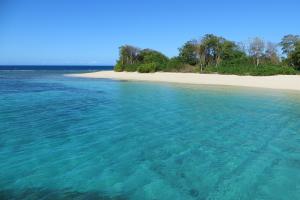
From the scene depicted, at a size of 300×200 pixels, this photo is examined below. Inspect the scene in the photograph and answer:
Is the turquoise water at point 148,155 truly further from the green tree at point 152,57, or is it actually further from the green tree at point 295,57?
the green tree at point 152,57

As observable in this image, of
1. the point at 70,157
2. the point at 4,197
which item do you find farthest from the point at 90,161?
the point at 4,197

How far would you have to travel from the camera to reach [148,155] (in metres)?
11.0

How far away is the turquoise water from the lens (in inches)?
319

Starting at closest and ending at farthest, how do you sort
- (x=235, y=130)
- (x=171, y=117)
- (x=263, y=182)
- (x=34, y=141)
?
(x=263, y=182)
(x=34, y=141)
(x=235, y=130)
(x=171, y=117)

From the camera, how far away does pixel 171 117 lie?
18.5 meters

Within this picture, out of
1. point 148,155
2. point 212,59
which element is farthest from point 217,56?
point 148,155

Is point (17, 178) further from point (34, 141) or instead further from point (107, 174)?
point (34, 141)

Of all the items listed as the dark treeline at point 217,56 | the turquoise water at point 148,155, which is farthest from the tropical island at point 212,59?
the turquoise water at point 148,155

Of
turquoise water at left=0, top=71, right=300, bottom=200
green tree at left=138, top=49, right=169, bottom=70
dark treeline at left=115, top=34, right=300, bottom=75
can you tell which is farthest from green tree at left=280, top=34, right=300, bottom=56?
turquoise water at left=0, top=71, right=300, bottom=200

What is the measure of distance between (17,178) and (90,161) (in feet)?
7.42

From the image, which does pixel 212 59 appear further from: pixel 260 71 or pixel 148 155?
pixel 148 155

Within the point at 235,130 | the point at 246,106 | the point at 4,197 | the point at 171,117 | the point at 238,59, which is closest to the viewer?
the point at 4,197

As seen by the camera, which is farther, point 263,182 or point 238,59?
point 238,59

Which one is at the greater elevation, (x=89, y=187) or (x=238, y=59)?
(x=238, y=59)
